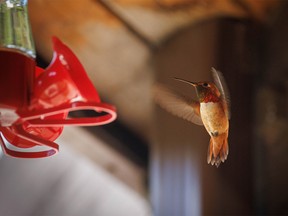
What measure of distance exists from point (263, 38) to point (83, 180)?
1.67m

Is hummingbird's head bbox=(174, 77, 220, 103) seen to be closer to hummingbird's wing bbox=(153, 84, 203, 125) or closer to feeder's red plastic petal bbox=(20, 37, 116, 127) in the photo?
hummingbird's wing bbox=(153, 84, 203, 125)

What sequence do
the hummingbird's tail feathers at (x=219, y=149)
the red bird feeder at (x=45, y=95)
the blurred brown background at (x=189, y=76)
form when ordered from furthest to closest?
the blurred brown background at (x=189, y=76) → the red bird feeder at (x=45, y=95) → the hummingbird's tail feathers at (x=219, y=149)

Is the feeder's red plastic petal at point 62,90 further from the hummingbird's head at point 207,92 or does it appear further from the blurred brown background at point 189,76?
the blurred brown background at point 189,76

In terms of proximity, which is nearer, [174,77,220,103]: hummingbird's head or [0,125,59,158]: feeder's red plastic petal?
[174,77,220,103]: hummingbird's head

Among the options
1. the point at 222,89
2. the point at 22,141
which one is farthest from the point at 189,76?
the point at 222,89

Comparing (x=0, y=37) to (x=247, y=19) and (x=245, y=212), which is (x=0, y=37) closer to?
(x=247, y=19)

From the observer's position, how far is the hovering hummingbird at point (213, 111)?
945 millimetres

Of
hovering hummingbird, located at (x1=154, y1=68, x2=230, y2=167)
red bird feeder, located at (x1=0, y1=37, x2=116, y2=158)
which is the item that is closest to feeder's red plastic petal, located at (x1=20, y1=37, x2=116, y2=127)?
red bird feeder, located at (x1=0, y1=37, x2=116, y2=158)

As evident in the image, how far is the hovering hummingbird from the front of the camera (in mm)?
945

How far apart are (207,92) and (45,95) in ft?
0.90

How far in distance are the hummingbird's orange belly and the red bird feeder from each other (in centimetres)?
15

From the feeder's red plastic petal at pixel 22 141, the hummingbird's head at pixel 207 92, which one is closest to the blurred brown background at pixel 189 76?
the feeder's red plastic petal at pixel 22 141

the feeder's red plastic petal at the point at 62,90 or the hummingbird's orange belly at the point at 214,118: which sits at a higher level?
the feeder's red plastic petal at the point at 62,90

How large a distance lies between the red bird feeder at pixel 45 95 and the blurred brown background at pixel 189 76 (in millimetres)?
637
